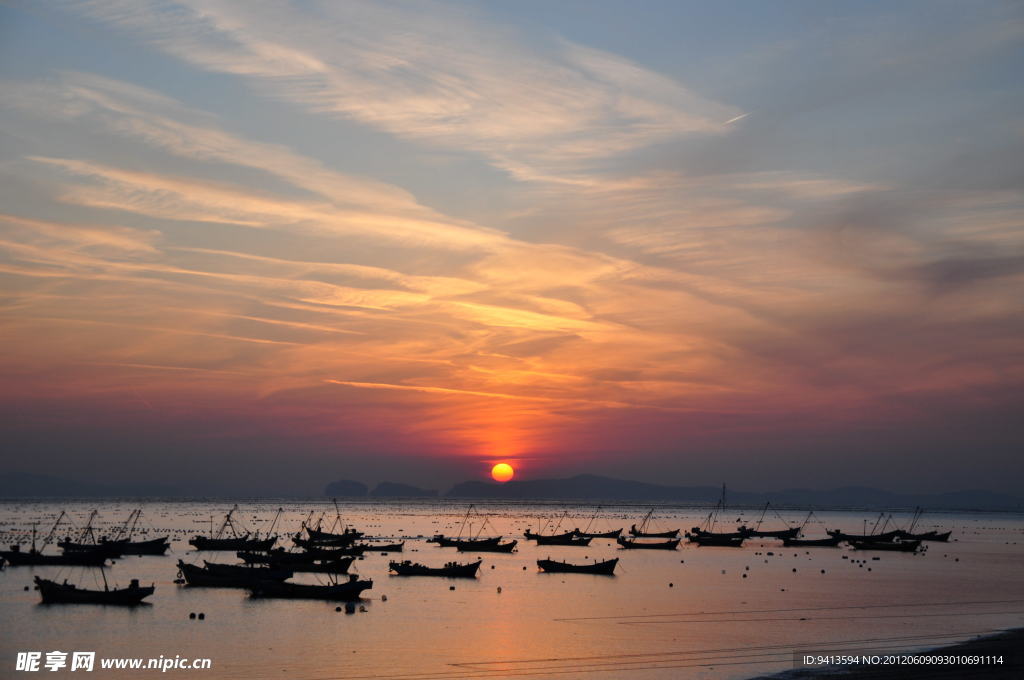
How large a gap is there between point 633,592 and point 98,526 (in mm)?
100892

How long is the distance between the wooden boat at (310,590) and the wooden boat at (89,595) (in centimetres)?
613

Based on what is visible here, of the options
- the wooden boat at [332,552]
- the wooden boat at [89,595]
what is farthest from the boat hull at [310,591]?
the wooden boat at [332,552]

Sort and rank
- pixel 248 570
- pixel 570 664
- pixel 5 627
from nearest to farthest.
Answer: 1. pixel 570 664
2. pixel 5 627
3. pixel 248 570

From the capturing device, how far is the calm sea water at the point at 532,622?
32.1m

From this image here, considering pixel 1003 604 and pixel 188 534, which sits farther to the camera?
pixel 188 534

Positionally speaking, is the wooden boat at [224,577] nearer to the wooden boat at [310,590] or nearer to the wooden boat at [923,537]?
the wooden boat at [310,590]

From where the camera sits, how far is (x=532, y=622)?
4241 centimetres

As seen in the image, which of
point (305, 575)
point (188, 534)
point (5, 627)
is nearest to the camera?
point (5, 627)

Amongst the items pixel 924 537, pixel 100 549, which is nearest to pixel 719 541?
pixel 924 537

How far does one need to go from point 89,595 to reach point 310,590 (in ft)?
34.2

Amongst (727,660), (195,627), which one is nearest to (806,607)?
(727,660)

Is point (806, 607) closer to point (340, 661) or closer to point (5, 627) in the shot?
point (340, 661)

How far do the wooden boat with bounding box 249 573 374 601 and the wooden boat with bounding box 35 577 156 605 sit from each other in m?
6.13

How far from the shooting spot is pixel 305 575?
6291 cm
